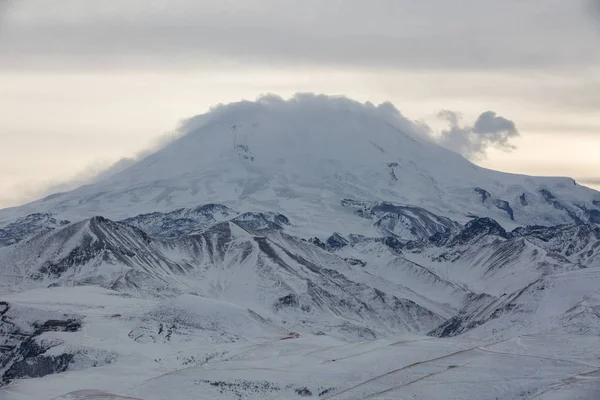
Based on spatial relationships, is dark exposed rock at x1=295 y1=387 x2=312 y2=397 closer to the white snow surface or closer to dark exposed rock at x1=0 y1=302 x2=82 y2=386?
the white snow surface

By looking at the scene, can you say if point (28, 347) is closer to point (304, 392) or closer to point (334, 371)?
point (334, 371)

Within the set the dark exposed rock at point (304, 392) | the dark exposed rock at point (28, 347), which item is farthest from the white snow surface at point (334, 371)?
the dark exposed rock at point (28, 347)

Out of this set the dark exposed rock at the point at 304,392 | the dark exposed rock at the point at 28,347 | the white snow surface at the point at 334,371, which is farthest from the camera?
the dark exposed rock at the point at 28,347

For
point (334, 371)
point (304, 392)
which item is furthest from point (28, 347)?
point (304, 392)

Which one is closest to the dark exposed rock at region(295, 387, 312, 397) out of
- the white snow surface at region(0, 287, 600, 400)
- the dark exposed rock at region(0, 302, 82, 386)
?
the white snow surface at region(0, 287, 600, 400)

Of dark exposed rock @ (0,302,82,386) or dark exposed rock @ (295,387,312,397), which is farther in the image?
dark exposed rock @ (0,302,82,386)

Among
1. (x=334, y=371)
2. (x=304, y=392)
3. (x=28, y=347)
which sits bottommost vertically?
(x=28, y=347)

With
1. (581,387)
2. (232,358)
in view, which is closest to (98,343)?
(232,358)

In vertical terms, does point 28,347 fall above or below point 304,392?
below

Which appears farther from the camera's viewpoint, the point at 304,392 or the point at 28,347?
the point at 28,347

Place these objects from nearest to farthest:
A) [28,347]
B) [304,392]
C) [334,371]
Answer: [304,392]
[334,371]
[28,347]

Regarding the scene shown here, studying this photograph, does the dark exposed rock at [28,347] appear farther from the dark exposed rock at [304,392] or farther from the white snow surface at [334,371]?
the dark exposed rock at [304,392]
